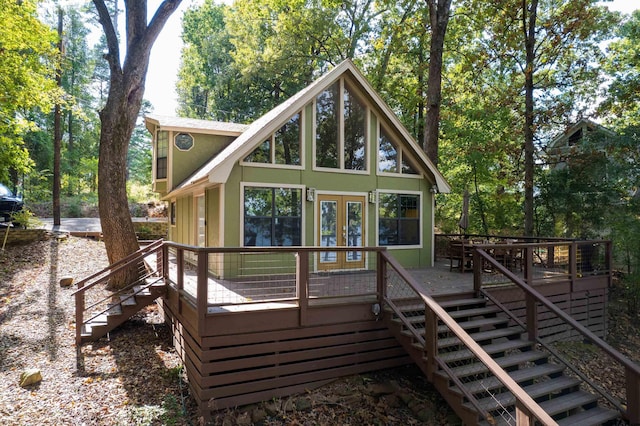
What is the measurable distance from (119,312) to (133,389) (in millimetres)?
2036

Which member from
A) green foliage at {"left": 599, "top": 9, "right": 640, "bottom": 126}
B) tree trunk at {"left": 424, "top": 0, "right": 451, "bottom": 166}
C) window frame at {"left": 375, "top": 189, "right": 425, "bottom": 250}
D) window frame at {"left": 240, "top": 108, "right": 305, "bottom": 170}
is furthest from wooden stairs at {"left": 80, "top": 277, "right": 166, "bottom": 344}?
green foliage at {"left": 599, "top": 9, "right": 640, "bottom": 126}

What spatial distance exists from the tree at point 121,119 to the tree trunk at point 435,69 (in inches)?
312

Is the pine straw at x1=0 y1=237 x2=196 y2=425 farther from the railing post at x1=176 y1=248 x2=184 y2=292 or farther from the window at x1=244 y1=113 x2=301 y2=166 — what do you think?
the window at x1=244 y1=113 x2=301 y2=166

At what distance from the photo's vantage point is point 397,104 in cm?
1994

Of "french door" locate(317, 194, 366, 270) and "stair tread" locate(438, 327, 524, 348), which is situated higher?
"french door" locate(317, 194, 366, 270)

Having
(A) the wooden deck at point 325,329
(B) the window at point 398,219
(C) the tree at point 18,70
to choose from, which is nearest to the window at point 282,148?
(B) the window at point 398,219

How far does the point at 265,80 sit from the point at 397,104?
7.72m

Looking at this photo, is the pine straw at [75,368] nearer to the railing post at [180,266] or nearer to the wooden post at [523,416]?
the railing post at [180,266]

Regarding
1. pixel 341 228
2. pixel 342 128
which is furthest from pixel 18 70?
pixel 341 228

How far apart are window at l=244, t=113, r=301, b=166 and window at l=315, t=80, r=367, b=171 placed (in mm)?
548

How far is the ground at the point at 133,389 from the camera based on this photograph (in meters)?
4.75

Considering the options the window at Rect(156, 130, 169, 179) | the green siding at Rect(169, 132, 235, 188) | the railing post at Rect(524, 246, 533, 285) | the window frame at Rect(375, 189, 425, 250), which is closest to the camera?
the railing post at Rect(524, 246, 533, 285)

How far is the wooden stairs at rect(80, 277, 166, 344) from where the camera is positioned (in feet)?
21.7

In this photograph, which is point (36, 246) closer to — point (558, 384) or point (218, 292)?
point (218, 292)
